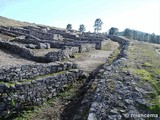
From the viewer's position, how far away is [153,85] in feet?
38.1

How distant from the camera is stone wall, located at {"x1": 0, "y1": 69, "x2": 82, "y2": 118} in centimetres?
1018

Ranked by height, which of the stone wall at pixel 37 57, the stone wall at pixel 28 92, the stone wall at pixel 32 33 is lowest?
the stone wall at pixel 28 92

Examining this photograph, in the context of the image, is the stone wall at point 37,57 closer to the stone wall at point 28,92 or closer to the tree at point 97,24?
the stone wall at point 28,92

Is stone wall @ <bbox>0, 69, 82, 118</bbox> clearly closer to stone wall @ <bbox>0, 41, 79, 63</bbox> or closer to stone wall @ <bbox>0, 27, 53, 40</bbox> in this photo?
stone wall @ <bbox>0, 41, 79, 63</bbox>

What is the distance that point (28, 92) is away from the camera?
36.2 feet

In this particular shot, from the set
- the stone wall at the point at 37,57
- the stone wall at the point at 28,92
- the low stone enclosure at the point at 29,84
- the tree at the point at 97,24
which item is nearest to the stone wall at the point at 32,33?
the stone wall at the point at 37,57

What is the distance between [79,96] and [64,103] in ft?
3.23

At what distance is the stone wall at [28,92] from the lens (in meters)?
10.2

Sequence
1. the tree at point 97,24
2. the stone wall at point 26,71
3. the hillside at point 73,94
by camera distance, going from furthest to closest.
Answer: the tree at point 97,24 < the stone wall at point 26,71 < the hillside at point 73,94

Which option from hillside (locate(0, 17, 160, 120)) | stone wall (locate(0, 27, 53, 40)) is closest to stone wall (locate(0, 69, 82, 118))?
hillside (locate(0, 17, 160, 120))

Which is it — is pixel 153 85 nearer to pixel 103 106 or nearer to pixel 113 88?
pixel 113 88

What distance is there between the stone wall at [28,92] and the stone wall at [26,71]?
2.96ft

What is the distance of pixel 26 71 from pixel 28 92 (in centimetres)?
180

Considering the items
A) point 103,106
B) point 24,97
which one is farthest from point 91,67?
point 103,106
